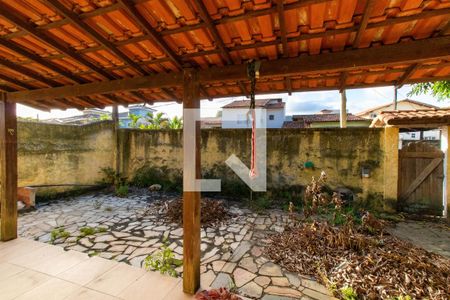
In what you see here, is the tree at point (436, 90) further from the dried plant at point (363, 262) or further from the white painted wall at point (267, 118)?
the white painted wall at point (267, 118)

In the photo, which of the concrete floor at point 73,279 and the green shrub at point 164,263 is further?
the green shrub at point 164,263

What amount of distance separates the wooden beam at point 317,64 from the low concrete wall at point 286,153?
17.5 feet

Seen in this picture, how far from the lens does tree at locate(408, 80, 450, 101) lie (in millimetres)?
8125

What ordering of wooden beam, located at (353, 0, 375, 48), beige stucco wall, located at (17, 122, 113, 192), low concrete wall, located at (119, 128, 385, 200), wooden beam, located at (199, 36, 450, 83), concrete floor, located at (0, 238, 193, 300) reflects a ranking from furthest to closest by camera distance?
beige stucco wall, located at (17, 122, 113, 192)
low concrete wall, located at (119, 128, 385, 200)
concrete floor, located at (0, 238, 193, 300)
wooden beam, located at (199, 36, 450, 83)
wooden beam, located at (353, 0, 375, 48)

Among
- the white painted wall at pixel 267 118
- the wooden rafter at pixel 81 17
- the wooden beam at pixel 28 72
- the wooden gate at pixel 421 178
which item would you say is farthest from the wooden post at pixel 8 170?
the white painted wall at pixel 267 118

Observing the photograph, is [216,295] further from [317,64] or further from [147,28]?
[147,28]

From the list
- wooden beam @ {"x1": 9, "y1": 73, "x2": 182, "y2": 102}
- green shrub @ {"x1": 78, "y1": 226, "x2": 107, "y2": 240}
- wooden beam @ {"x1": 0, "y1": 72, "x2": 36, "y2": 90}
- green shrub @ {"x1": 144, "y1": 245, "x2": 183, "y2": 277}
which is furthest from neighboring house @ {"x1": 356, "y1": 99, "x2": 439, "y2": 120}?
wooden beam @ {"x1": 0, "y1": 72, "x2": 36, "y2": 90}

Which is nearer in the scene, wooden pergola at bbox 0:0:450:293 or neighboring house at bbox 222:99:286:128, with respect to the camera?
wooden pergola at bbox 0:0:450:293

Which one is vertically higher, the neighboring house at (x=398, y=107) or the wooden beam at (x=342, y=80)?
the neighboring house at (x=398, y=107)

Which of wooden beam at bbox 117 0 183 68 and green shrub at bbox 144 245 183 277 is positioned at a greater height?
wooden beam at bbox 117 0 183 68

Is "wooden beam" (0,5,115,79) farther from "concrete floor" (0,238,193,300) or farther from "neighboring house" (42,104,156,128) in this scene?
"neighboring house" (42,104,156,128)

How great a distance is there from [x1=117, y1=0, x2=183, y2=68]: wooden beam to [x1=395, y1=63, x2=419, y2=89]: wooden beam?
2.74 m

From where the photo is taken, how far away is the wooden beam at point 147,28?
1.79 meters

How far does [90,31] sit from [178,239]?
4.09m
